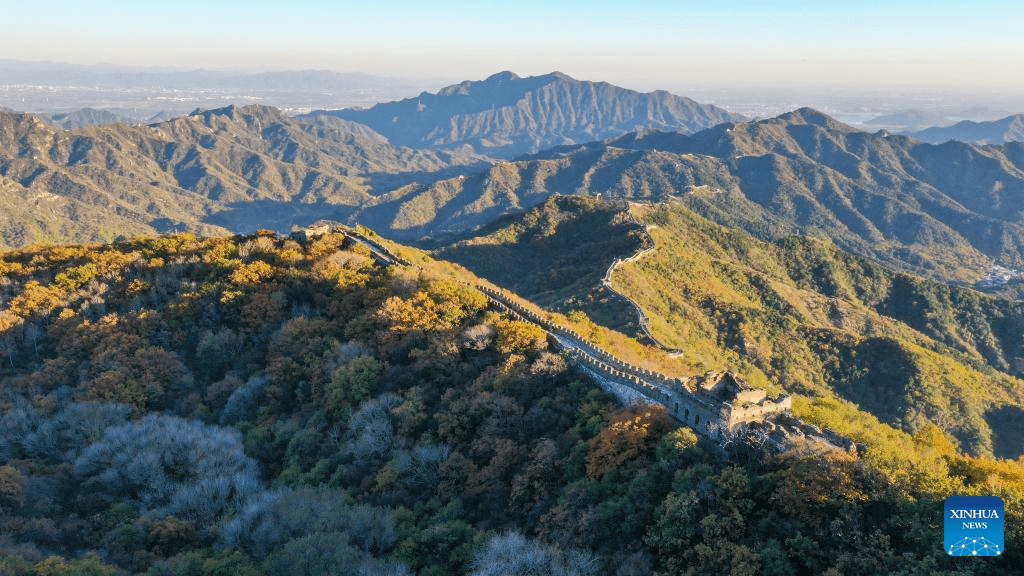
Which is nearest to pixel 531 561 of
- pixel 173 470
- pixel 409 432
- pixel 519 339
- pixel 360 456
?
pixel 409 432

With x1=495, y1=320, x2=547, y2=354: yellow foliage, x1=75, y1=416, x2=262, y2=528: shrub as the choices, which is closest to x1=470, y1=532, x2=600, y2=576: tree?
x1=495, y1=320, x2=547, y2=354: yellow foliage

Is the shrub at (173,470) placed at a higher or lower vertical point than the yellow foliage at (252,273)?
lower

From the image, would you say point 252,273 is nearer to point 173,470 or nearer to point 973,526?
point 173,470

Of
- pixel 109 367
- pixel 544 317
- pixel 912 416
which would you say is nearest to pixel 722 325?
pixel 912 416

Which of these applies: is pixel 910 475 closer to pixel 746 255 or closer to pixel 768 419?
pixel 768 419

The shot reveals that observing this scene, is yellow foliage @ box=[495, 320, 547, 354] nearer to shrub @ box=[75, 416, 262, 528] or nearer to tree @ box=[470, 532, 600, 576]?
tree @ box=[470, 532, 600, 576]

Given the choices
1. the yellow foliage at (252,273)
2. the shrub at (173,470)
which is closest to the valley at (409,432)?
the shrub at (173,470)

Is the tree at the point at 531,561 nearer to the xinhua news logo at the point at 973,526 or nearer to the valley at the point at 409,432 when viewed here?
the valley at the point at 409,432
